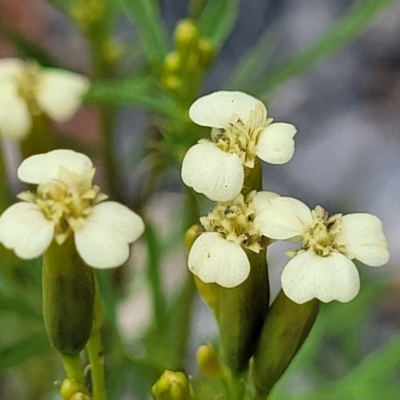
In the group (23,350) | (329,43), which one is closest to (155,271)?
(23,350)

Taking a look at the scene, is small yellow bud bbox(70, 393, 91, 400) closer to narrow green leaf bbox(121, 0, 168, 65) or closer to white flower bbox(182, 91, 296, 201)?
white flower bbox(182, 91, 296, 201)

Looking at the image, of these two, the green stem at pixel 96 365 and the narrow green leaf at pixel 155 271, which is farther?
the narrow green leaf at pixel 155 271

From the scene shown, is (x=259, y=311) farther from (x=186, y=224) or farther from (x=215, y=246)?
(x=186, y=224)

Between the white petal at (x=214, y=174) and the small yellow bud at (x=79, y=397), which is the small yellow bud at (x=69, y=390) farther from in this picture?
the white petal at (x=214, y=174)

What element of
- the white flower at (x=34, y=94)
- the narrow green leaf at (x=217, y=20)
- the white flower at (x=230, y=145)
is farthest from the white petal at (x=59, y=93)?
the white flower at (x=230, y=145)

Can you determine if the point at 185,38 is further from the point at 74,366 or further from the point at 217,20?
the point at 74,366

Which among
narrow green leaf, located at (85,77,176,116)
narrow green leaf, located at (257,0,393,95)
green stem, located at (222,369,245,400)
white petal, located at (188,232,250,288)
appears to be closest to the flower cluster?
white petal, located at (188,232,250,288)
